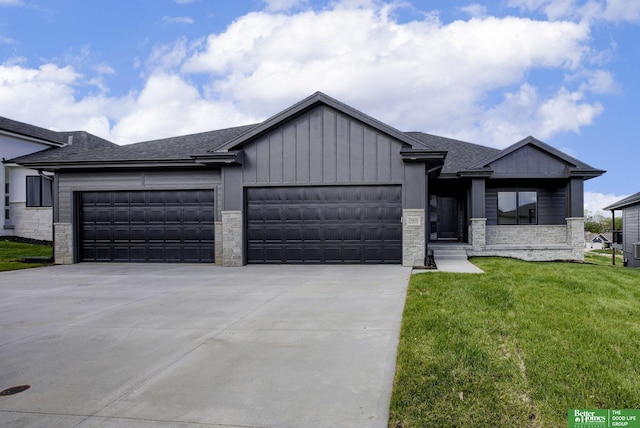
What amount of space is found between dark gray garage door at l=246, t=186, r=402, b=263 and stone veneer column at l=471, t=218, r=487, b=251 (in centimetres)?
519

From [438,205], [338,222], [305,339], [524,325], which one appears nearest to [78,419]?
[305,339]

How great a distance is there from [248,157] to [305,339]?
9.26 metres

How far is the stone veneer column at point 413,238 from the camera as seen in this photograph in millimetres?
13195

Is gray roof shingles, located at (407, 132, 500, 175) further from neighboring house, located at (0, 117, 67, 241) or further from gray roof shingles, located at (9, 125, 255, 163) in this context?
neighboring house, located at (0, 117, 67, 241)

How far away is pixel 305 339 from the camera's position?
5426 millimetres

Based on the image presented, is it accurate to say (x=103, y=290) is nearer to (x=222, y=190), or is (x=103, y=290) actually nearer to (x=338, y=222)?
(x=222, y=190)

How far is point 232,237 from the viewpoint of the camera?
1397 centimetres

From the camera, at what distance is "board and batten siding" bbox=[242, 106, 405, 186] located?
13391 mm

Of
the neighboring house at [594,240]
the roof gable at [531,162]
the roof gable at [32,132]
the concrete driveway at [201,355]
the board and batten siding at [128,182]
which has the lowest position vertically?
the neighboring house at [594,240]

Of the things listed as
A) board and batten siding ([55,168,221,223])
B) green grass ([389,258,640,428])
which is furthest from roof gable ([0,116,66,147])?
green grass ([389,258,640,428])

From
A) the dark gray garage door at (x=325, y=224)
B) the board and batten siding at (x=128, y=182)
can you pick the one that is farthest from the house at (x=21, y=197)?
the dark gray garage door at (x=325, y=224)

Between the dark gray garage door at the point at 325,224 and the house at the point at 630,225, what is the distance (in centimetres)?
1610

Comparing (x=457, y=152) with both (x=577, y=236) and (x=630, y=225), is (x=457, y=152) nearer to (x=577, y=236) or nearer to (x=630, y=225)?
(x=577, y=236)

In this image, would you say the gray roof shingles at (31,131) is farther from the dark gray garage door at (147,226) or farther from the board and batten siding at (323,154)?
the board and batten siding at (323,154)
